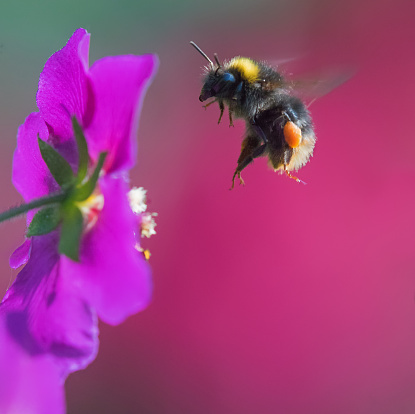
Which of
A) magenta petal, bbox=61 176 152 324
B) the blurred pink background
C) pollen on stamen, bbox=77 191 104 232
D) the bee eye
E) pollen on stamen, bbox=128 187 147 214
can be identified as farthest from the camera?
the blurred pink background

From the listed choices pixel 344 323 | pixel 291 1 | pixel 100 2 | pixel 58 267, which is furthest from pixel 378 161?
pixel 58 267

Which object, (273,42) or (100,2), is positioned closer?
(100,2)

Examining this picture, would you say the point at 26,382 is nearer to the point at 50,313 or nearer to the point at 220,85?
the point at 50,313

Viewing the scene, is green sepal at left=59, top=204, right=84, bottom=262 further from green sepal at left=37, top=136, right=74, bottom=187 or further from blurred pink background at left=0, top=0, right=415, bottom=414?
blurred pink background at left=0, top=0, right=415, bottom=414

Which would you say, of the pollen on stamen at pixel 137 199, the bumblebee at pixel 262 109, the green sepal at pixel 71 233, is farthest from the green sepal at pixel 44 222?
the bumblebee at pixel 262 109

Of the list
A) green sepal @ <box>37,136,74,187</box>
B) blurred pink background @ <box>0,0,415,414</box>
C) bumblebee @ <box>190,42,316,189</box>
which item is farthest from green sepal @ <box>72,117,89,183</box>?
blurred pink background @ <box>0,0,415,414</box>

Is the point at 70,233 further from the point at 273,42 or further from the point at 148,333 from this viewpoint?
the point at 273,42
